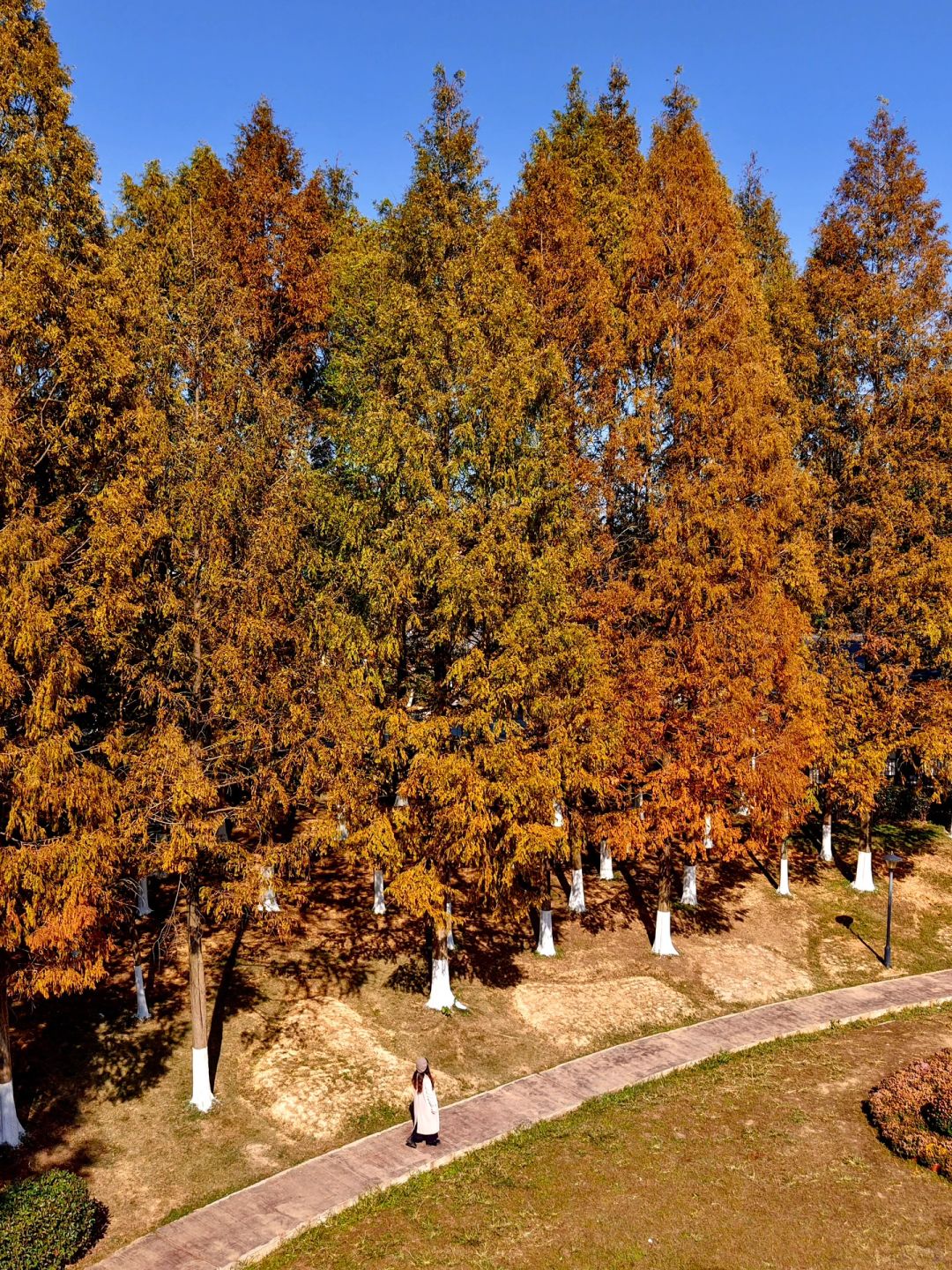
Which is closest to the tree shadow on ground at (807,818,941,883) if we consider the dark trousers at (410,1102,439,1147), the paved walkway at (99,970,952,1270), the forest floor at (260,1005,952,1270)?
the paved walkway at (99,970,952,1270)

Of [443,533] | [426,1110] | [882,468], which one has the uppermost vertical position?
[882,468]

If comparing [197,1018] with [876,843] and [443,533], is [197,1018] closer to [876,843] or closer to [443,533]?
[443,533]

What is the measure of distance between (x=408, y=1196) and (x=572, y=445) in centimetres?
1617

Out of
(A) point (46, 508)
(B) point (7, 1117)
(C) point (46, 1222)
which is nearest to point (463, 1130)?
(C) point (46, 1222)

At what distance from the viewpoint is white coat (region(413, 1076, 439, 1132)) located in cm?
1359

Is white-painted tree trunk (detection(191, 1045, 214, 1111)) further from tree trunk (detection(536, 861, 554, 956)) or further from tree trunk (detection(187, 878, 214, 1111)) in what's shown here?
tree trunk (detection(536, 861, 554, 956))

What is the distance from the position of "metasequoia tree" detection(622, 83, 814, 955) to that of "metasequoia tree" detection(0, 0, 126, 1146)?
11.5 m

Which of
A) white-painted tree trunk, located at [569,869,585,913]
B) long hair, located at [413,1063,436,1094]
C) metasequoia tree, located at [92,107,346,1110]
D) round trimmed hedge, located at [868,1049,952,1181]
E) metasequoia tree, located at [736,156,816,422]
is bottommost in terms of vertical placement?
round trimmed hedge, located at [868,1049,952,1181]

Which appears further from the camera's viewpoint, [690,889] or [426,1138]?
[690,889]

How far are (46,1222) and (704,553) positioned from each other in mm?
16633

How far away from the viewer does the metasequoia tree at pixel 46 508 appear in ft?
39.4

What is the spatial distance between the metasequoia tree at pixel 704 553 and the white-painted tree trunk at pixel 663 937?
0.14ft

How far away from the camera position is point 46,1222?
35.2 ft

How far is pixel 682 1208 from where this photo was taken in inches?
485
